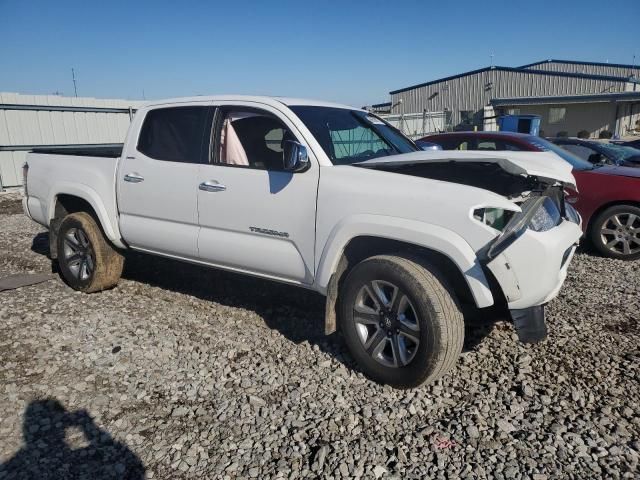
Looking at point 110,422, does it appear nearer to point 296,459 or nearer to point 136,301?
point 296,459

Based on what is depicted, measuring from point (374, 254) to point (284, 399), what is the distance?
1156 millimetres

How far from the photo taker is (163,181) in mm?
4309

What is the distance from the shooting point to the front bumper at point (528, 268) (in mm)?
2820

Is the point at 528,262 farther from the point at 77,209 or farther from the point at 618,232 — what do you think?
the point at 77,209

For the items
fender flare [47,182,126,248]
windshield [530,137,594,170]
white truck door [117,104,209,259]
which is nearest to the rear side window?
white truck door [117,104,209,259]

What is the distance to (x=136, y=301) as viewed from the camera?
16.4 ft

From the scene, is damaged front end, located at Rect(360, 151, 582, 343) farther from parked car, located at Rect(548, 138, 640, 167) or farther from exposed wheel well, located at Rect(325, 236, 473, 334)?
parked car, located at Rect(548, 138, 640, 167)

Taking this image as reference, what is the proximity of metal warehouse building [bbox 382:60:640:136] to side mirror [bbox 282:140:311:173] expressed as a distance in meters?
33.2

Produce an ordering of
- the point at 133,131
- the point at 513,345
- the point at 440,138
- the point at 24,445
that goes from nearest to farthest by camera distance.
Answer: the point at 24,445 < the point at 513,345 < the point at 133,131 < the point at 440,138

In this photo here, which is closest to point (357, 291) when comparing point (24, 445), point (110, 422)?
point (110, 422)

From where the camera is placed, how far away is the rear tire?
6.13m

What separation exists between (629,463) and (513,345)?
137cm

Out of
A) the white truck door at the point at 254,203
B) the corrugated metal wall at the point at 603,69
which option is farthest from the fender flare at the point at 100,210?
the corrugated metal wall at the point at 603,69

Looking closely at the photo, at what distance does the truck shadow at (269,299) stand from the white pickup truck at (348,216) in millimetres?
499
